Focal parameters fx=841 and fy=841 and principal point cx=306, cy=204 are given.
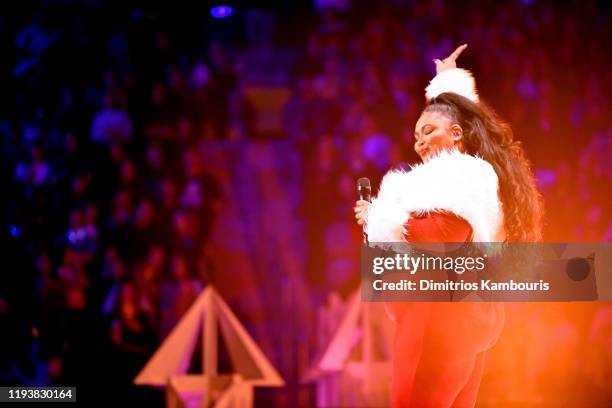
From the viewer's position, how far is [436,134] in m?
2.71

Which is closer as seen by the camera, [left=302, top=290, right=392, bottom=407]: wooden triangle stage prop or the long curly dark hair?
the long curly dark hair

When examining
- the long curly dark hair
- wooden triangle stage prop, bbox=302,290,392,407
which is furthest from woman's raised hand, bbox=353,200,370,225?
wooden triangle stage prop, bbox=302,290,392,407

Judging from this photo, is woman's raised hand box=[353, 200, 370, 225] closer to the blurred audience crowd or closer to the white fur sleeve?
the white fur sleeve

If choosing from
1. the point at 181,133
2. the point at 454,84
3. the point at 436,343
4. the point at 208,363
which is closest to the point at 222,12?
the point at 181,133

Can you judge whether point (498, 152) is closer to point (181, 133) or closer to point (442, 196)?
point (442, 196)

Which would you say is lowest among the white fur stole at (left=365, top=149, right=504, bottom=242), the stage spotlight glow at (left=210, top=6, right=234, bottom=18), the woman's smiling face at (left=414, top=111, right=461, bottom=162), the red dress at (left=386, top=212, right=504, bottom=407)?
the red dress at (left=386, top=212, right=504, bottom=407)

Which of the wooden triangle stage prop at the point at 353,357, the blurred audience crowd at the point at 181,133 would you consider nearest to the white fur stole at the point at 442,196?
the blurred audience crowd at the point at 181,133

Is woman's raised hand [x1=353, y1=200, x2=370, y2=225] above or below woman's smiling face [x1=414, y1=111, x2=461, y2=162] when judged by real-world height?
below

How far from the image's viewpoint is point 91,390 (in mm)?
3334

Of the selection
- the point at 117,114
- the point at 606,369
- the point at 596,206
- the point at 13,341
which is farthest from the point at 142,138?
the point at 606,369

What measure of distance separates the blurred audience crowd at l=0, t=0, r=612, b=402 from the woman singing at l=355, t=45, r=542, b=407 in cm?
65

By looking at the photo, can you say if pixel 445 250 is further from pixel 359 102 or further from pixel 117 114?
pixel 117 114

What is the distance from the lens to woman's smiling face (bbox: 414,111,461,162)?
105 inches

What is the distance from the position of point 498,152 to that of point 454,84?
0.26 meters
